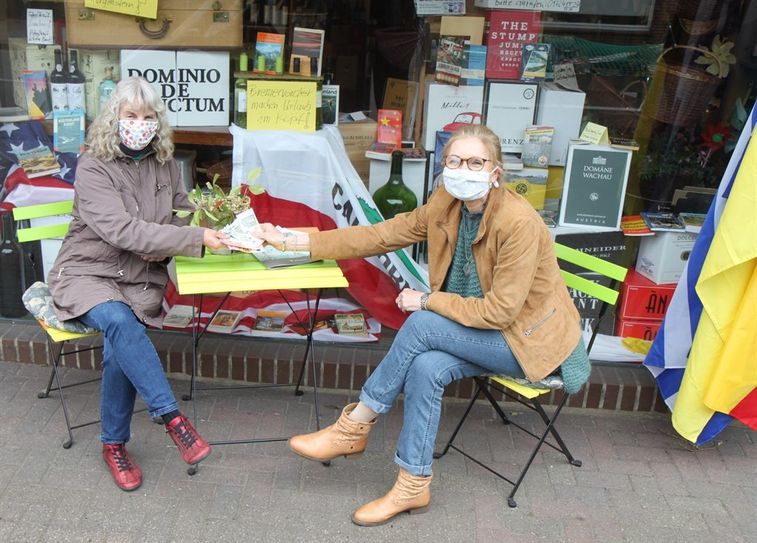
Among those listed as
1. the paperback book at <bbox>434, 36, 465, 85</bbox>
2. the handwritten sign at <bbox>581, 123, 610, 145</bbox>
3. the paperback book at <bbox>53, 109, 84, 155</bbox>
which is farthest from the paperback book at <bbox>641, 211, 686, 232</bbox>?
the paperback book at <bbox>53, 109, 84, 155</bbox>

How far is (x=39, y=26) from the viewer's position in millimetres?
3975

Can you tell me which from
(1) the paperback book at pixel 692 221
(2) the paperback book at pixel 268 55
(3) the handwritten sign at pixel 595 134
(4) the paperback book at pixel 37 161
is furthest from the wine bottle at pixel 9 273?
(1) the paperback book at pixel 692 221

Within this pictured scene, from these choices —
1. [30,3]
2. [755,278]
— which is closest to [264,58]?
[30,3]

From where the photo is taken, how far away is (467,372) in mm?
3002

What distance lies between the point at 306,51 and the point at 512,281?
6.04 ft

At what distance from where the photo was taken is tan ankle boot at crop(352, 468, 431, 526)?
296 centimetres

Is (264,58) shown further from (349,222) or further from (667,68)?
(667,68)

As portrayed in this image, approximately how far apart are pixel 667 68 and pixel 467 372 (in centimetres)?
209

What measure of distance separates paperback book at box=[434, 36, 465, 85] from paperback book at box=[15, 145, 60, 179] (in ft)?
6.55

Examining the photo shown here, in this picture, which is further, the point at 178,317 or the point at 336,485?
the point at 178,317

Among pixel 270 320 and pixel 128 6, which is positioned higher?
pixel 128 6

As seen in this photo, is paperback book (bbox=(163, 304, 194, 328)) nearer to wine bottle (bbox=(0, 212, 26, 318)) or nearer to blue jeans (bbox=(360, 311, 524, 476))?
Result: wine bottle (bbox=(0, 212, 26, 318))

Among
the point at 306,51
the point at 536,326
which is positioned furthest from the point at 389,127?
the point at 536,326

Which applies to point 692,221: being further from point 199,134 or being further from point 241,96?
point 199,134
